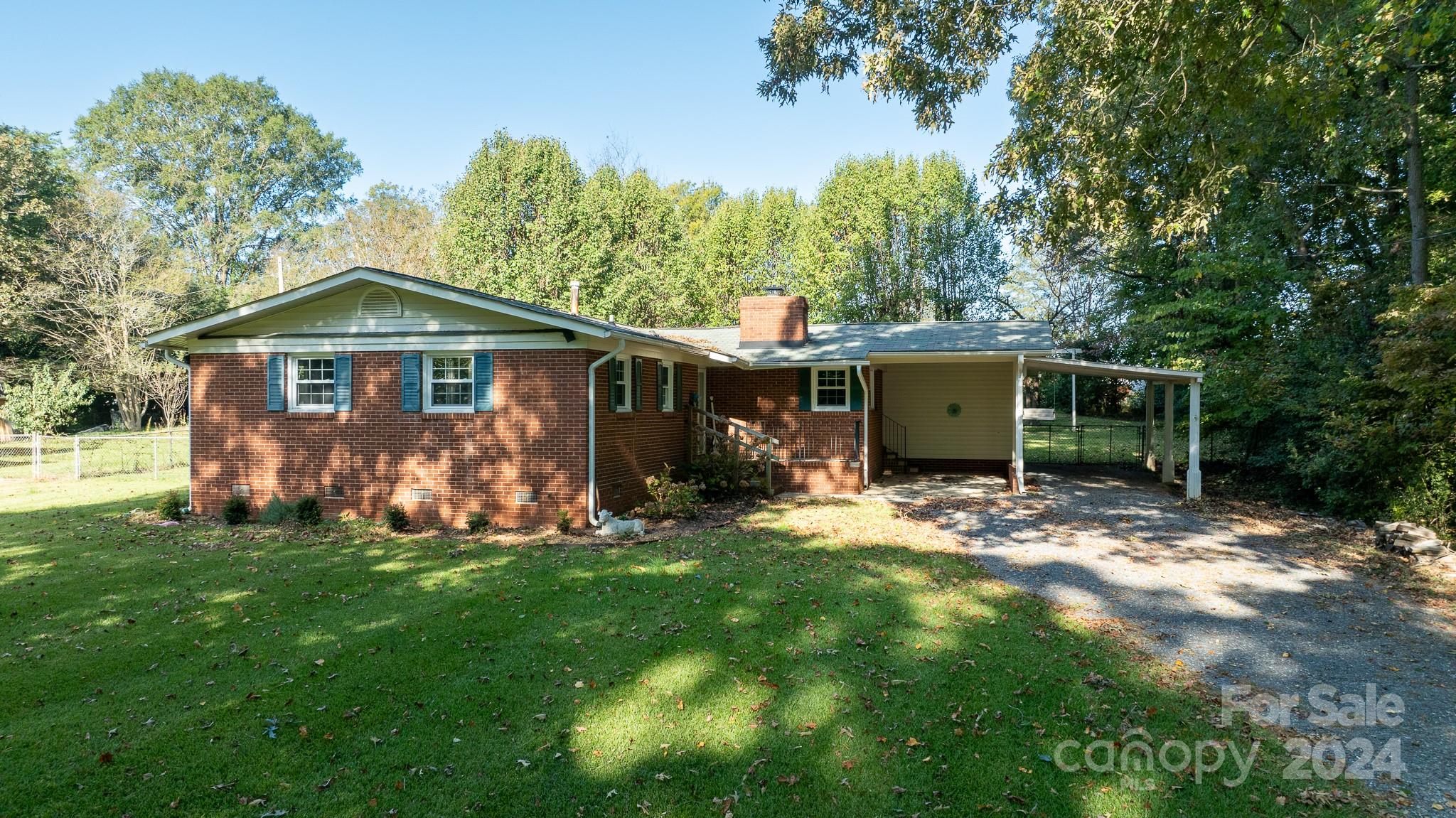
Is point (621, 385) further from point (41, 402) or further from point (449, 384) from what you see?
point (41, 402)

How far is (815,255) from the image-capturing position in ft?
104

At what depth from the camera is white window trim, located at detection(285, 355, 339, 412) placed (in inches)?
467

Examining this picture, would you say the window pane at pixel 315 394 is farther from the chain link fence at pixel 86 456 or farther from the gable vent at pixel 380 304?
the chain link fence at pixel 86 456

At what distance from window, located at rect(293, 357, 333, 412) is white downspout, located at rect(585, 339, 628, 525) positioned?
15.2 ft

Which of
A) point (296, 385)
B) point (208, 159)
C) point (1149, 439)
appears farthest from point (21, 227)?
point (1149, 439)

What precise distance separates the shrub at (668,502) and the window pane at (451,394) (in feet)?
10.8

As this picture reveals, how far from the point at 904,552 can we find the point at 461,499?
689cm

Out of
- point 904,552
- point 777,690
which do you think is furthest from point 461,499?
point 777,690

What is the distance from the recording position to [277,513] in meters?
11.6

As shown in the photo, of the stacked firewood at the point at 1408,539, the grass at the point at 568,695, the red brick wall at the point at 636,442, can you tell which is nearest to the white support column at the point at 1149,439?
the stacked firewood at the point at 1408,539

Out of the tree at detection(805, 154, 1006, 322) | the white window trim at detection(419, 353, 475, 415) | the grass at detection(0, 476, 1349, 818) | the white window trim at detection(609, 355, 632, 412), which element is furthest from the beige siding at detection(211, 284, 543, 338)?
the tree at detection(805, 154, 1006, 322)

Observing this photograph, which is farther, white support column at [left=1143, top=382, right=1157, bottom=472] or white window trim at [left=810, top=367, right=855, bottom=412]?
white support column at [left=1143, top=382, right=1157, bottom=472]

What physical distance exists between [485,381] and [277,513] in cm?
422

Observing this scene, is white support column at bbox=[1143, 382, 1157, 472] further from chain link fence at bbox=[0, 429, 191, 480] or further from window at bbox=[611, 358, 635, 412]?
chain link fence at bbox=[0, 429, 191, 480]
